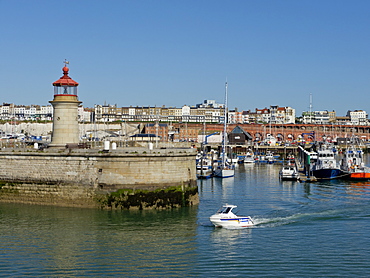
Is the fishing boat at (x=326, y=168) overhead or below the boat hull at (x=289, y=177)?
overhead

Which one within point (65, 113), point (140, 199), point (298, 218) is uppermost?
point (65, 113)

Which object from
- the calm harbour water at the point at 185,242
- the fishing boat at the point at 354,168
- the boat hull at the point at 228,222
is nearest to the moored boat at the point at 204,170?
the fishing boat at the point at 354,168

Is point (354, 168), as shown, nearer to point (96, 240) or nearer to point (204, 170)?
point (204, 170)

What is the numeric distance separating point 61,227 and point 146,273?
956 cm

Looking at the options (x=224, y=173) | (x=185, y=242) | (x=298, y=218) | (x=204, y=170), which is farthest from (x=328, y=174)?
(x=185, y=242)

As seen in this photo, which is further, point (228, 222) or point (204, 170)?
point (204, 170)

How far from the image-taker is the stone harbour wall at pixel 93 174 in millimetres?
36281

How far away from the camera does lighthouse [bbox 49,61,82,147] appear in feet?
134

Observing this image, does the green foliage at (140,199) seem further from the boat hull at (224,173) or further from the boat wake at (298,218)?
the boat hull at (224,173)

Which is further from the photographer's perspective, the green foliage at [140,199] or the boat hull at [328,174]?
the boat hull at [328,174]

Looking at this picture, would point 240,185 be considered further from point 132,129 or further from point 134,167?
point 132,129

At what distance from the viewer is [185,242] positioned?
96.9ft

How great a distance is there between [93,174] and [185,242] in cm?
972

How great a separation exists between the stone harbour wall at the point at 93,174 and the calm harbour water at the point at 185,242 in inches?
44.9
